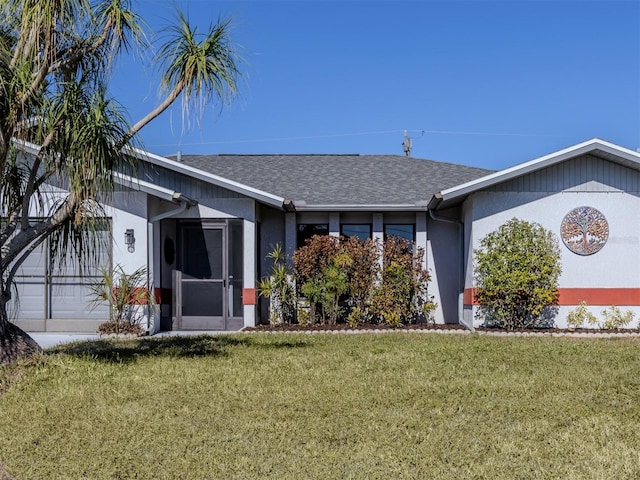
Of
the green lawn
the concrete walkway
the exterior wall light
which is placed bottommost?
the green lawn

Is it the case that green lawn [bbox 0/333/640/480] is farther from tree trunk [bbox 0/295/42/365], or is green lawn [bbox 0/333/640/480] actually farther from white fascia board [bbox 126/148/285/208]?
white fascia board [bbox 126/148/285/208]

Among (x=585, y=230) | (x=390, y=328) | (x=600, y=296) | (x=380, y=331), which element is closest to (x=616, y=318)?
(x=600, y=296)

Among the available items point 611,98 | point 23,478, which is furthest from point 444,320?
point 23,478

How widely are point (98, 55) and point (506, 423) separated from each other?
21.2 ft

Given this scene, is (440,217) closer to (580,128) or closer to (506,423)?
(580,128)

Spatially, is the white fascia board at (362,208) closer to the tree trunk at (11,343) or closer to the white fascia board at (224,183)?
the white fascia board at (224,183)

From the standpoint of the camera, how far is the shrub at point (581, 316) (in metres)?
13.1

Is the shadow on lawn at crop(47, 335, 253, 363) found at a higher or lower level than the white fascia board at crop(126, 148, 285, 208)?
lower

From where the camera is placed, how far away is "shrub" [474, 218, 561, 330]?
41.6 feet

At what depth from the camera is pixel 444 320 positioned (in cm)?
1514

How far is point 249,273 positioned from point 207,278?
1.00 metres

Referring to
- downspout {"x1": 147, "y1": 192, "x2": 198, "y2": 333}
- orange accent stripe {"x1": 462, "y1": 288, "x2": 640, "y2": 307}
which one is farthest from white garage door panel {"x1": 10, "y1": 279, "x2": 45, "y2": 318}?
orange accent stripe {"x1": 462, "y1": 288, "x2": 640, "y2": 307}

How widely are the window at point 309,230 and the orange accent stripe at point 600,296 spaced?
3893 mm

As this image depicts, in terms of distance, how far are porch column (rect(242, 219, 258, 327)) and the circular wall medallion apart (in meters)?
6.45
